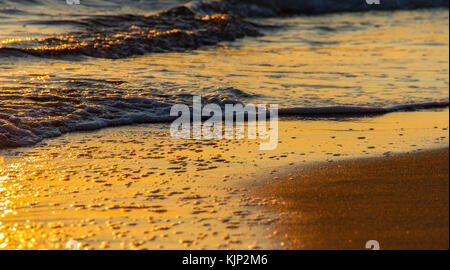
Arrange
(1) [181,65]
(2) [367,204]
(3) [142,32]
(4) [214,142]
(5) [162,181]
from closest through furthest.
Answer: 1. (2) [367,204]
2. (5) [162,181]
3. (4) [214,142]
4. (1) [181,65]
5. (3) [142,32]

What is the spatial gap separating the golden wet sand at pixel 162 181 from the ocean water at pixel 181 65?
480mm

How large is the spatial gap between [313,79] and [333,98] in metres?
0.96

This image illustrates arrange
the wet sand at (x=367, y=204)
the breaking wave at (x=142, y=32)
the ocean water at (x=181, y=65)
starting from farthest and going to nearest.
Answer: the breaking wave at (x=142, y=32) < the ocean water at (x=181, y=65) < the wet sand at (x=367, y=204)

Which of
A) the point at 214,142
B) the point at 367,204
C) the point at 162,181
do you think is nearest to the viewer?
the point at 367,204

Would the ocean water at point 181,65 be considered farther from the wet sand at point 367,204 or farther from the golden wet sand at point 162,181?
the wet sand at point 367,204

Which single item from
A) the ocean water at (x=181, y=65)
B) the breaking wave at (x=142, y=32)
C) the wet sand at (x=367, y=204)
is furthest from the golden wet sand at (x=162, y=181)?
the breaking wave at (x=142, y=32)

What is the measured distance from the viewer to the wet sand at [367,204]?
2939mm

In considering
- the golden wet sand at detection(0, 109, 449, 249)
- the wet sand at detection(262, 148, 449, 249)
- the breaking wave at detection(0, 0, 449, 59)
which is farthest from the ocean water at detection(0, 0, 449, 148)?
the wet sand at detection(262, 148, 449, 249)

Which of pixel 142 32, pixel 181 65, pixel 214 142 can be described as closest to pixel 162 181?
pixel 214 142

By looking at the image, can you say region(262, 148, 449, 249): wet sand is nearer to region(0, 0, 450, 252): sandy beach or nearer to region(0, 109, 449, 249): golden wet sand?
region(0, 0, 450, 252): sandy beach

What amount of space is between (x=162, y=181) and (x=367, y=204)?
126 cm

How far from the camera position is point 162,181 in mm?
3723

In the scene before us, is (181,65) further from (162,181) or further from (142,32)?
(162,181)

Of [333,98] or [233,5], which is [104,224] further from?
[233,5]
